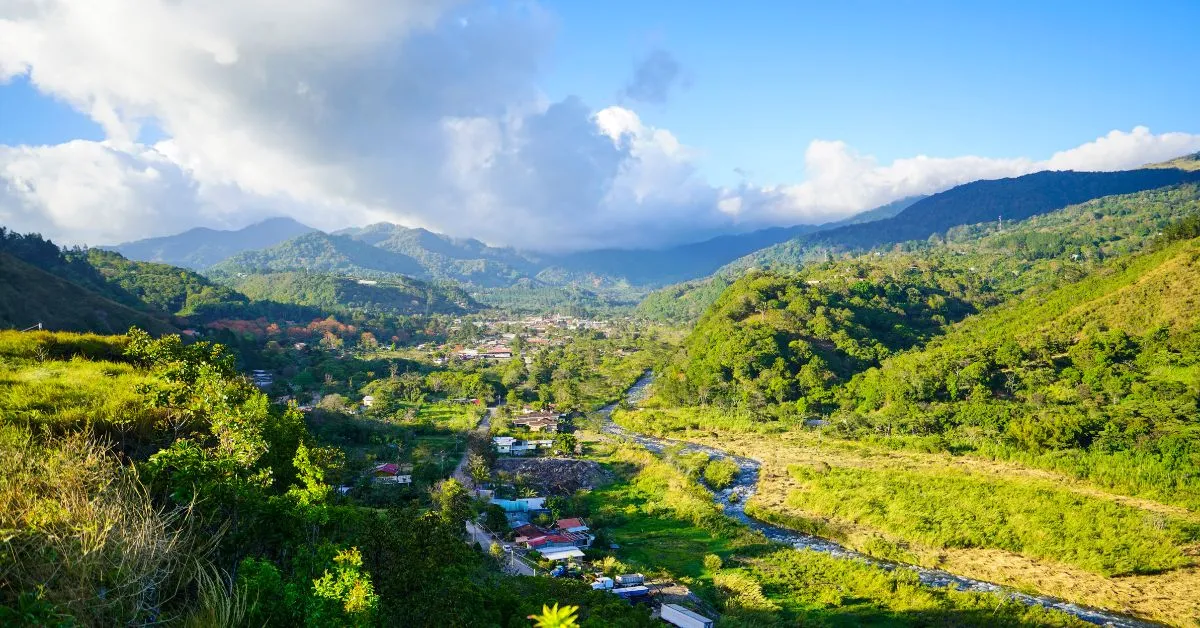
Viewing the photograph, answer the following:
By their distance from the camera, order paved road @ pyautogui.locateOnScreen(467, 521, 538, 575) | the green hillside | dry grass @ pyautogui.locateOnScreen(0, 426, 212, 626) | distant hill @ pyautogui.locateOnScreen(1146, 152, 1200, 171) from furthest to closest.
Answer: distant hill @ pyautogui.locateOnScreen(1146, 152, 1200, 171)
the green hillside
paved road @ pyautogui.locateOnScreen(467, 521, 538, 575)
dry grass @ pyautogui.locateOnScreen(0, 426, 212, 626)

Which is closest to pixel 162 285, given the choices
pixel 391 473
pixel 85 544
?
pixel 391 473

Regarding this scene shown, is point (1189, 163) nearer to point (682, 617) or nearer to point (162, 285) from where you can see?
point (682, 617)

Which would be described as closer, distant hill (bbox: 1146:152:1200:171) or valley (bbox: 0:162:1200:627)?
valley (bbox: 0:162:1200:627)

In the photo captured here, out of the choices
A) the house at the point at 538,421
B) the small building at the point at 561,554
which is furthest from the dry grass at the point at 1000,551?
the house at the point at 538,421

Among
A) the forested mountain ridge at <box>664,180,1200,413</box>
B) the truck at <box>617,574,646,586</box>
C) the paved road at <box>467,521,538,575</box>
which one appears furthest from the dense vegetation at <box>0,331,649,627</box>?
the forested mountain ridge at <box>664,180,1200,413</box>

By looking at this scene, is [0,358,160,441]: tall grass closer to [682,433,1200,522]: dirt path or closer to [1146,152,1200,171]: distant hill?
[682,433,1200,522]: dirt path

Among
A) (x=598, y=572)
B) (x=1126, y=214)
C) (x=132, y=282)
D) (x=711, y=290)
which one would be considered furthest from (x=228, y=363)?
(x=1126, y=214)

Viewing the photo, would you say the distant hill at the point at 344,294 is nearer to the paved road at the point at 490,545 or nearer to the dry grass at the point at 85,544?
the paved road at the point at 490,545
